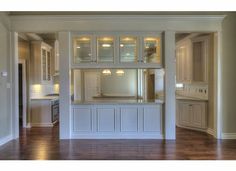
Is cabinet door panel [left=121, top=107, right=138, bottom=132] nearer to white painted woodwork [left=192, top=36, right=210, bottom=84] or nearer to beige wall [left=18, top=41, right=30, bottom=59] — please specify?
white painted woodwork [left=192, top=36, right=210, bottom=84]

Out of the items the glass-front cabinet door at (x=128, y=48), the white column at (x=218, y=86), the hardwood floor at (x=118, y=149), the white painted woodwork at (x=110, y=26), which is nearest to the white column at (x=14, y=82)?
the white painted woodwork at (x=110, y=26)

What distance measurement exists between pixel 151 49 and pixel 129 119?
1658 millimetres

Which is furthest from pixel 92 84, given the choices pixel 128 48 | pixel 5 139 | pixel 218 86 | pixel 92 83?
pixel 218 86

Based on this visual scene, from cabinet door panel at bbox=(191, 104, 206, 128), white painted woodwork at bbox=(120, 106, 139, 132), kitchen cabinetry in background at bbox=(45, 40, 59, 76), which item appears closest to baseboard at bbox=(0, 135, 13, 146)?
white painted woodwork at bbox=(120, 106, 139, 132)

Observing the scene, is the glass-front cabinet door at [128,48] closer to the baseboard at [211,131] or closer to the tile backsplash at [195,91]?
the tile backsplash at [195,91]

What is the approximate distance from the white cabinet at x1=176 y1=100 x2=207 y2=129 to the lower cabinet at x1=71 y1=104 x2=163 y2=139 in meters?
1.35

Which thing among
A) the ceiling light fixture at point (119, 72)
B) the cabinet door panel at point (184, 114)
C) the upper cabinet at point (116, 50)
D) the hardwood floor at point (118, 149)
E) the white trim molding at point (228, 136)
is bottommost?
the hardwood floor at point (118, 149)

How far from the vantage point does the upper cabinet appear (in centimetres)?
539

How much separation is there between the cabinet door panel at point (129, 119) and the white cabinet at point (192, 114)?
1.79 metres

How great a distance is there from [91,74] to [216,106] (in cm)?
339

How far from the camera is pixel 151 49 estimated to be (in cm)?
549

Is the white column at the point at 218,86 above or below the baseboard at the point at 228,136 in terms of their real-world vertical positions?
above

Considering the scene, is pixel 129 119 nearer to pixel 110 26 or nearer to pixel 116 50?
pixel 116 50

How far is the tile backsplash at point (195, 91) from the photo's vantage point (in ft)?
20.8
